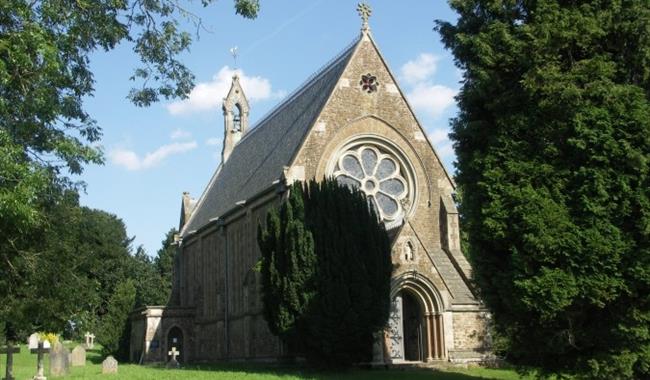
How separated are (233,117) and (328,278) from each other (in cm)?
3241

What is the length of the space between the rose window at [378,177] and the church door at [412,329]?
401 cm

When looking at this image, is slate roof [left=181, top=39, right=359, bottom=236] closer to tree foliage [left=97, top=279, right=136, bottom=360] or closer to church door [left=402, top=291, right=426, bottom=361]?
church door [left=402, top=291, right=426, bottom=361]

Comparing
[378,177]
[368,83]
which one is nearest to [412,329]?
[378,177]

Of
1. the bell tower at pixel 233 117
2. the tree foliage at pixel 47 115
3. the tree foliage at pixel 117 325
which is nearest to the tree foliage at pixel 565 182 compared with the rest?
the tree foliage at pixel 47 115

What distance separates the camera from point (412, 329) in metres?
29.8

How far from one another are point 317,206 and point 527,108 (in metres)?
10.7

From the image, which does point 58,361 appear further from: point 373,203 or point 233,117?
point 233,117

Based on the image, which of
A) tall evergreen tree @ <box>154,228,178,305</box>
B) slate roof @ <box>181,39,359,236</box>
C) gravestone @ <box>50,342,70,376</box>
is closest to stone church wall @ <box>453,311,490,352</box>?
slate roof @ <box>181,39,359,236</box>

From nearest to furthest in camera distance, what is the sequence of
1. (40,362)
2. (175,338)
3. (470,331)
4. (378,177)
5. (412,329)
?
(40,362) < (470,331) < (412,329) < (378,177) < (175,338)

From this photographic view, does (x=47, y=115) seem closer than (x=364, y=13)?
Yes

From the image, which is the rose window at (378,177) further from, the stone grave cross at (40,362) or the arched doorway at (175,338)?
the arched doorway at (175,338)

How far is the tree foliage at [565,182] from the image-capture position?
15.5m

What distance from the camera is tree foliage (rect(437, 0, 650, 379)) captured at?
50.9 ft

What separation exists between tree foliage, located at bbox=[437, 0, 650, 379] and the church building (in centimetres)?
1030
